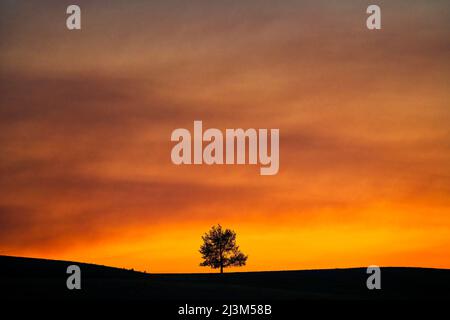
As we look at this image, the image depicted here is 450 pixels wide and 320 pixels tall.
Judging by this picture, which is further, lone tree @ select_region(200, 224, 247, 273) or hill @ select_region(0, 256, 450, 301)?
lone tree @ select_region(200, 224, 247, 273)

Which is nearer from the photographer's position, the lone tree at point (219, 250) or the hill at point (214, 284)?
the hill at point (214, 284)

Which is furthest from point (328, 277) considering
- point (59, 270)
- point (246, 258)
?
point (59, 270)

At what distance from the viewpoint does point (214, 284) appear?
65.4 meters

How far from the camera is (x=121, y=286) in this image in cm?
5556

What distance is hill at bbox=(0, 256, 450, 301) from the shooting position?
169 ft

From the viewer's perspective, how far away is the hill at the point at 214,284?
169 ft

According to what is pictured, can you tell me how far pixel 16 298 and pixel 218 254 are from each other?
52.8 m
